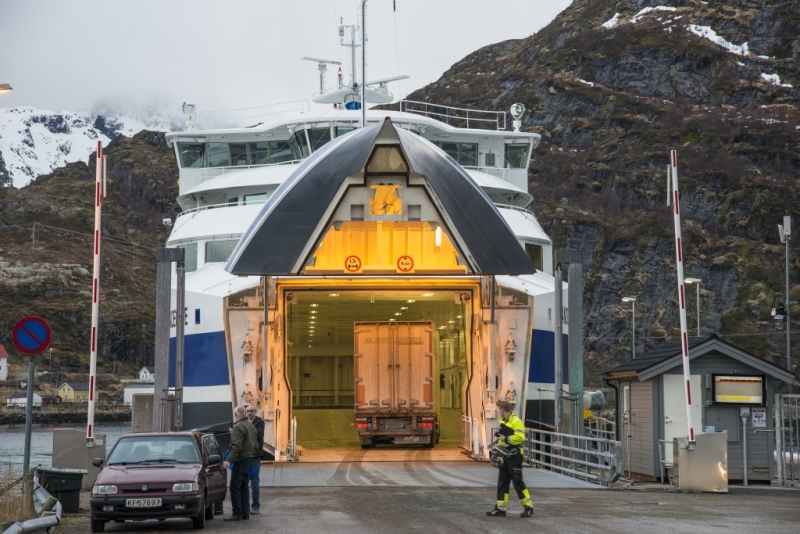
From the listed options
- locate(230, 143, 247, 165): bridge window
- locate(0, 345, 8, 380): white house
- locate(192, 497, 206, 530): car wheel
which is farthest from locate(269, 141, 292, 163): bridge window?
locate(0, 345, 8, 380): white house

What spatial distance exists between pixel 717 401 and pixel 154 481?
47.8ft

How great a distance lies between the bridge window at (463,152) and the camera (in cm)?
3938

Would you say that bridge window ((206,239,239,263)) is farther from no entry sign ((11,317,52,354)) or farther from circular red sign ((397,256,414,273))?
no entry sign ((11,317,52,354))

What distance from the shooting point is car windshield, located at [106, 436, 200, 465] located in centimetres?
1656

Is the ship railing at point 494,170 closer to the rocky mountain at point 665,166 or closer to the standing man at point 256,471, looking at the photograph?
the standing man at point 256,471

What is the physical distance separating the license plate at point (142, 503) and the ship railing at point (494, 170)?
2549 cm

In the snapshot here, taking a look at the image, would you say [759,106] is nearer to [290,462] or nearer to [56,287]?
[56,287]

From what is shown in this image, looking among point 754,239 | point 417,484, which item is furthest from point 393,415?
point 754,239

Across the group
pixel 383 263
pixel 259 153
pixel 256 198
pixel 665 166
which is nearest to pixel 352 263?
pixel 383 263

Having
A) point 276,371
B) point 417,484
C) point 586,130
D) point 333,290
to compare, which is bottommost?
point 417,484

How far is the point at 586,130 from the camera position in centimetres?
18350

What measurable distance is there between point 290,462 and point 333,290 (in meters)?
4.37

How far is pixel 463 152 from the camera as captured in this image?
39656mm

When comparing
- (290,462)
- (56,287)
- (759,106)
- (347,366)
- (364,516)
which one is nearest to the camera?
(364,516)
